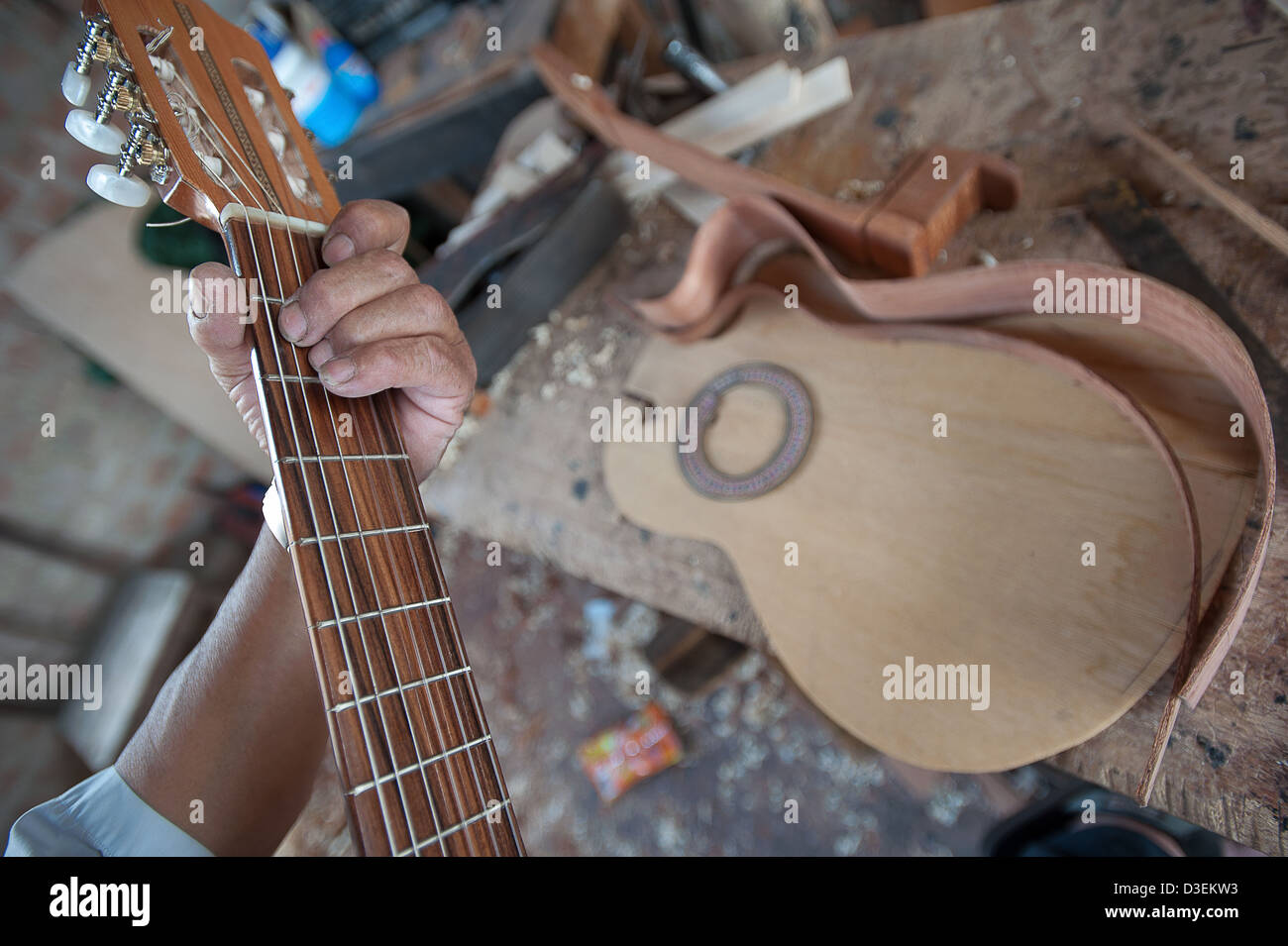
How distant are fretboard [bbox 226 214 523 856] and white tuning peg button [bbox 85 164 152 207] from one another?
0.27ft

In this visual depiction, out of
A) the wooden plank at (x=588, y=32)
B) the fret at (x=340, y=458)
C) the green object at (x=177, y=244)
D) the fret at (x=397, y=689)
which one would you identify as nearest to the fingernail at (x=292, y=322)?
the fret at (x=340, y=458)

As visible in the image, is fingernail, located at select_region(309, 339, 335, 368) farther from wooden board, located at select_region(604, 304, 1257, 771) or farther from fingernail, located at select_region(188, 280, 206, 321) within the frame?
wooden board, located at select_region(604, 304, 1257, 771)

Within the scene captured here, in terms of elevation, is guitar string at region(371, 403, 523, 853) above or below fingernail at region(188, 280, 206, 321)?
below

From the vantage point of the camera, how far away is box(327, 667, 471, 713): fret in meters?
0.66

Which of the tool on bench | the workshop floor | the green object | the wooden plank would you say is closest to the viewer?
the tool on bench

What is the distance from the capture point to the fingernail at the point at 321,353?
0.75 metres

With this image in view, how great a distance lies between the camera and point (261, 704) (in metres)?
0.92

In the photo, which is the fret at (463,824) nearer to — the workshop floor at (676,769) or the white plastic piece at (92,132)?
the white plastic piece at (92,132)

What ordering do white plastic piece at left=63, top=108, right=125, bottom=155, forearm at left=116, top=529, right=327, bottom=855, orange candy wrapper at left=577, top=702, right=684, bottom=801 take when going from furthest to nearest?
1. orange candy wrapper at left=577, top=702, right=684, bottom=801
2. forearm at left=116, top=529, right=327, bottom=855
3. white plastic piece at left=63, top=108, right=125, bottom=155

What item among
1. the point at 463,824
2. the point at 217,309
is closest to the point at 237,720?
the point at 463,824

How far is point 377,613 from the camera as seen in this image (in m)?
0.72

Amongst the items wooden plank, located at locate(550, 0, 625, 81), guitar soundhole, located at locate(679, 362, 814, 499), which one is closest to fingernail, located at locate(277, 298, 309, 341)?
guitar soundhole, located at locate(679, 362, 814, 499)

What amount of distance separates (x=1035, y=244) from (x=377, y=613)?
112 cm

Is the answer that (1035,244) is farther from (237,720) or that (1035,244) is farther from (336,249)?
(237,720)
